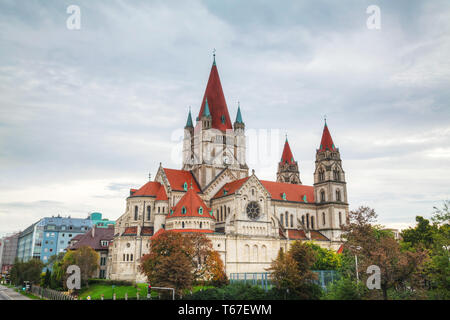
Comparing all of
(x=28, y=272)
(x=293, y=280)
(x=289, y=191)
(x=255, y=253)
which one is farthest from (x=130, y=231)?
(x=289, y=191)

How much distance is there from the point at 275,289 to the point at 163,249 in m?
16.2

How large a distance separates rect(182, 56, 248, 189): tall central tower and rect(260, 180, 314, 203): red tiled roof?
9334mm

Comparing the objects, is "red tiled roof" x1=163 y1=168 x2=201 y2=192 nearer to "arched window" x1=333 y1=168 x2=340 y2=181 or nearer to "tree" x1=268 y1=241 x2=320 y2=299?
"tree" x1=268 y1=241 x2=320 y2=299

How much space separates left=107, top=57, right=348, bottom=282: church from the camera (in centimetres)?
7394

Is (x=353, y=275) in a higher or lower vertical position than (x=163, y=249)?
lower

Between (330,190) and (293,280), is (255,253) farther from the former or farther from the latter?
(330,190)

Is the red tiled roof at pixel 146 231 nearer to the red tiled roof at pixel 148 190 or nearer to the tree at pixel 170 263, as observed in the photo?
the red tiled roof at pixel 148 190

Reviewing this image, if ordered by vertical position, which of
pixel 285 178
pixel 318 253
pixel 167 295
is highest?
pixel 285 178

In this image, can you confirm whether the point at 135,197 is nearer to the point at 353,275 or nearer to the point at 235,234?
the point at 235,234

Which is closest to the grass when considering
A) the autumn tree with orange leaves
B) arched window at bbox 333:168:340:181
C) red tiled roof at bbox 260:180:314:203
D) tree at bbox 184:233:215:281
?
tree at bbox 184:233:215:281

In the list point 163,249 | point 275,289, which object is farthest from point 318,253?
point 163,249

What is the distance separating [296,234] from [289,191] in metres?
13.5
